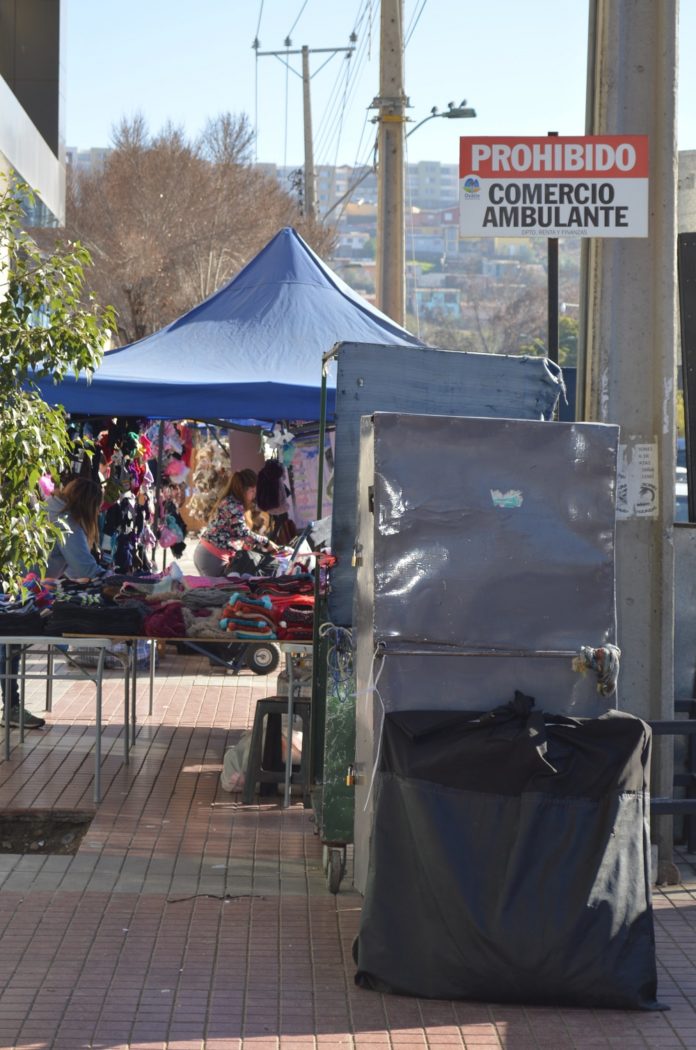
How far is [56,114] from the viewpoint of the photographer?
15836 mm

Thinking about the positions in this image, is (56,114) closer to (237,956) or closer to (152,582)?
(152,582)

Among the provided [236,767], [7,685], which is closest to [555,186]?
[236,767]

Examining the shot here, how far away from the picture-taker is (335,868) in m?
5.98

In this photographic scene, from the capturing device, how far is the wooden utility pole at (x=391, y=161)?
16.6 meters

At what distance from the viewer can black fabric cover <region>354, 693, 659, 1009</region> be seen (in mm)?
4637

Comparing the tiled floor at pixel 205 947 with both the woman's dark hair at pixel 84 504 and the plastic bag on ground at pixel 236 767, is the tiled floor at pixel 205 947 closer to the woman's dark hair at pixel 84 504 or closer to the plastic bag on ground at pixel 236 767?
the plastic bag on ground at pixel 236 767

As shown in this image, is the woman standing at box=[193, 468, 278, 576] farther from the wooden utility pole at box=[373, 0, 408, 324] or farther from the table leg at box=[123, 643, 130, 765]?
the wooden utility pole at box=[373, 0, 408, 324]

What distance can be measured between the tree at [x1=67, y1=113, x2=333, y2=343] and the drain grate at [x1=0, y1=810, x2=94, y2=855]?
30.9 m

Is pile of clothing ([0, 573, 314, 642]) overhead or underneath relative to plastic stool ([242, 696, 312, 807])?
overhead

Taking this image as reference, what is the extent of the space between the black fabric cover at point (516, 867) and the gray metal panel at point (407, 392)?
5.84 feet

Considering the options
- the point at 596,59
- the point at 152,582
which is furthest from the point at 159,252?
the point at 596,59

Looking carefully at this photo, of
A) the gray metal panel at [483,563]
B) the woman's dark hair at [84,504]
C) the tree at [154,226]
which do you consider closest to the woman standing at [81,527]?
the woman's dark hair at [84,504]

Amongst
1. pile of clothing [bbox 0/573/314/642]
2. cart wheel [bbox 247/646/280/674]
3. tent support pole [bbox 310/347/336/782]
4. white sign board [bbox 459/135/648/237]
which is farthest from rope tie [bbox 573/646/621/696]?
cart wheel [bbox 247/646/280/674]

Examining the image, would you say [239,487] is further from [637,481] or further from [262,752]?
[637,481]
